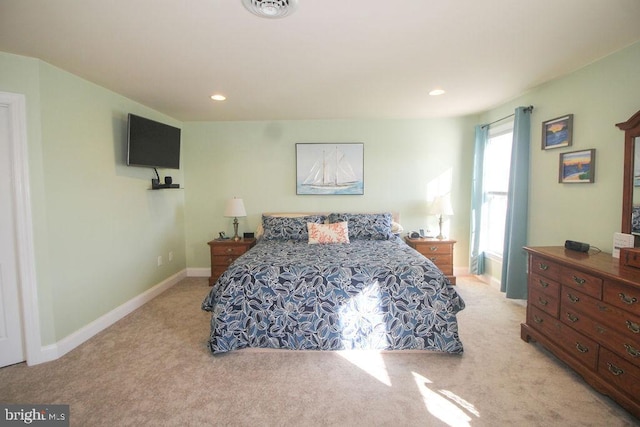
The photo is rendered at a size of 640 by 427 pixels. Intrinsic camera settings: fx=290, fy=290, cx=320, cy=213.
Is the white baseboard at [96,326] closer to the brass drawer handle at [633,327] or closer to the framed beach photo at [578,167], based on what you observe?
the brass drawer handle at [633,327]

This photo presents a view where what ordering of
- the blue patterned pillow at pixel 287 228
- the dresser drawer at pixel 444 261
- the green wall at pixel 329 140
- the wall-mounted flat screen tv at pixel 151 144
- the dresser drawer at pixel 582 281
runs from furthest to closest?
the green wall at pixel 329 140 < the dresser drawer at pixel 444 261 < the blue patterned pillow at pixel 287 228 < the wall-mounted flat screen tv at pixel 151 144 < the dresser drawer at pixel 582 281

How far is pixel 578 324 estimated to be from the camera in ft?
6.52

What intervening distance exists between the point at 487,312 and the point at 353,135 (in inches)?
112

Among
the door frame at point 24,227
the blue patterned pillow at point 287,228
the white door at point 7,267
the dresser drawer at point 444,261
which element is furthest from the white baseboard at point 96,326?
the dresser drawer at point 444,261

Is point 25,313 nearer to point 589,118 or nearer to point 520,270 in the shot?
point 520,270

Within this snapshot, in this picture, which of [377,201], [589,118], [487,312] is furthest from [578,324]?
[377,201]

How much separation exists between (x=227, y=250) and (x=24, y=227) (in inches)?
80.9

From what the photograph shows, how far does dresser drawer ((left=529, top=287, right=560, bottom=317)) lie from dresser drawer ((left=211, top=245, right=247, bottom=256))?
321cm

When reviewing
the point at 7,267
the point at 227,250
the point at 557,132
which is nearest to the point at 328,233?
the point at 227,250

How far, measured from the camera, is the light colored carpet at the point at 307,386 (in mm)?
1723

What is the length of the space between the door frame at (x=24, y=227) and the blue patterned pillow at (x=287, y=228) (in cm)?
220

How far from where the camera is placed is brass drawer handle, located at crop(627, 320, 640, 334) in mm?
1614

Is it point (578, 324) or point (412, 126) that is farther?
point (412, 126)

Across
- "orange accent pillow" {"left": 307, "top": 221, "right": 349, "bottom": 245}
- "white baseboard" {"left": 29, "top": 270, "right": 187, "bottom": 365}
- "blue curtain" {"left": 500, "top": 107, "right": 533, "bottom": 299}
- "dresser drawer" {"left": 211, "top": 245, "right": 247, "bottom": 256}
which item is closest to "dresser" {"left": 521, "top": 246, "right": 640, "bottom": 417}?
"blue curtain" {"left": 500, "top": 107, "right": 533, "bottom": 299}
